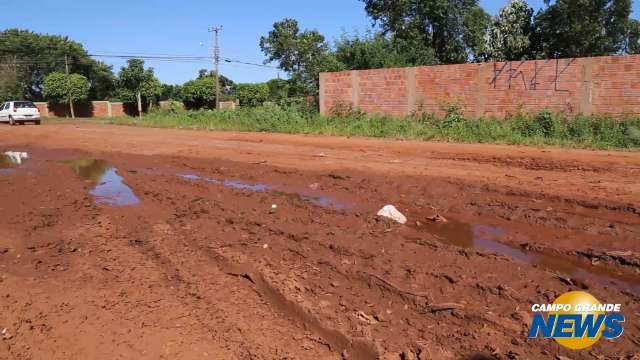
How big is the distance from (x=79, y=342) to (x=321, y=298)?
1.70 m

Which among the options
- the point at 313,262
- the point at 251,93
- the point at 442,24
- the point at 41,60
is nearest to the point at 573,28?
the point at 442,24

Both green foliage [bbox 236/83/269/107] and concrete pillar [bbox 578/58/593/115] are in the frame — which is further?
green foliage [bbox 236/83/269/107]

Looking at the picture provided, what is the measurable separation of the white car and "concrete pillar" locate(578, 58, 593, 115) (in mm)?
30646

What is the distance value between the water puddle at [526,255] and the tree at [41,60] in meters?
60.4

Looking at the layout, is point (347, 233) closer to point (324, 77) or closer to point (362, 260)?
point (362, 260)

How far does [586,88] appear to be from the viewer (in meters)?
14.6

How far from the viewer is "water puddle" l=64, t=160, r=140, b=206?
7.43 meters

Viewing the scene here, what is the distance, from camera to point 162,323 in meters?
3.28

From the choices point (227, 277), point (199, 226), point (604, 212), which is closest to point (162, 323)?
point (227, 277)

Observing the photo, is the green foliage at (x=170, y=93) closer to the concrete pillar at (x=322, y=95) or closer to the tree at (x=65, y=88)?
the tree at (x=65, y=88)

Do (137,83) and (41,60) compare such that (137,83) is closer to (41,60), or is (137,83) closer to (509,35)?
(41,60)

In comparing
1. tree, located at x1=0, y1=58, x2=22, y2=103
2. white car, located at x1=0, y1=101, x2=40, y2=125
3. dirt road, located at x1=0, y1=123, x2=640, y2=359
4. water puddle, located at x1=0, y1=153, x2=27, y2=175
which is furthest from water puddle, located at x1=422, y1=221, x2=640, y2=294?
tree, located at x1=0, y1=58, x2=22, y2=103

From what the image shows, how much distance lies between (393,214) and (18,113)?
31.0 meters

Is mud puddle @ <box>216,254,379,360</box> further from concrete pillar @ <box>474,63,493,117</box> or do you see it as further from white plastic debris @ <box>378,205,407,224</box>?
concrete pillar @ <box>474,63,493,117</box>
